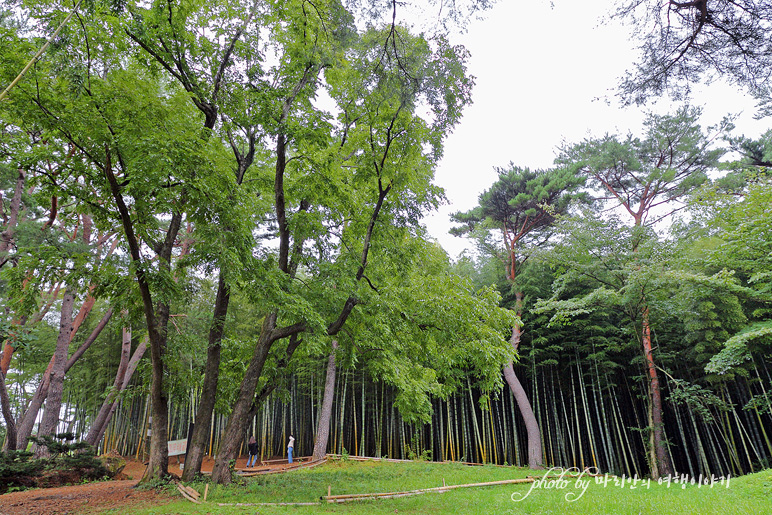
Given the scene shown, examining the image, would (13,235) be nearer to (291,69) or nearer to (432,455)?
(291,69)

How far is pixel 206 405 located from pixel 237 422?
0.67 meters

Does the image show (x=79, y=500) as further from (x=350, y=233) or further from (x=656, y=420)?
(x=656, y=420)

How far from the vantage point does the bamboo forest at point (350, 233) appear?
4387mm

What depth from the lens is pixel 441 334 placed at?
6488 mm

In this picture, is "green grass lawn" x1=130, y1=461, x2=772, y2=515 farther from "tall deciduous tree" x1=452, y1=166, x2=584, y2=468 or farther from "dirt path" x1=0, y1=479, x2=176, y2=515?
"tall deciduous tree" x1=452, y1=166, x2=584, y2=468

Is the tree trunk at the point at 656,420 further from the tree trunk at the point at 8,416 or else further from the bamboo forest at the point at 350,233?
the tree trunk at the point at 8,416

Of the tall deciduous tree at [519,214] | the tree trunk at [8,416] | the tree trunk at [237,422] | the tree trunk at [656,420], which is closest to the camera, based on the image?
the tree trunk at [237,422]

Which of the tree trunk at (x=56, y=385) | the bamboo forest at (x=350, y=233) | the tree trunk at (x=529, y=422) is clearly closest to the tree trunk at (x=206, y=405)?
the bamboo forest at (x=350, y=233)

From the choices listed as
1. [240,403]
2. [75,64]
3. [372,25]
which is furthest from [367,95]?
[240,403]

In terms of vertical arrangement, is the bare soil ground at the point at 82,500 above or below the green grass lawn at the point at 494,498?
above

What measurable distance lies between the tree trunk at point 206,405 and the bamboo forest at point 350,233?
0.03m

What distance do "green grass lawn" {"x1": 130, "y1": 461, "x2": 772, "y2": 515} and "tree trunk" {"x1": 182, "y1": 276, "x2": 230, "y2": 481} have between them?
A: 610 mm

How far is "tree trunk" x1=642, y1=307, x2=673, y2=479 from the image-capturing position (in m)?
A: 9.00

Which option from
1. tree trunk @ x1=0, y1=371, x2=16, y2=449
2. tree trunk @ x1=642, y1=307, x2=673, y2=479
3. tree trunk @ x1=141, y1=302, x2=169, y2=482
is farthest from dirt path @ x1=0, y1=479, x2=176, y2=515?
tree trunk @ x1=642, y1=307, x2=673, y2=479
